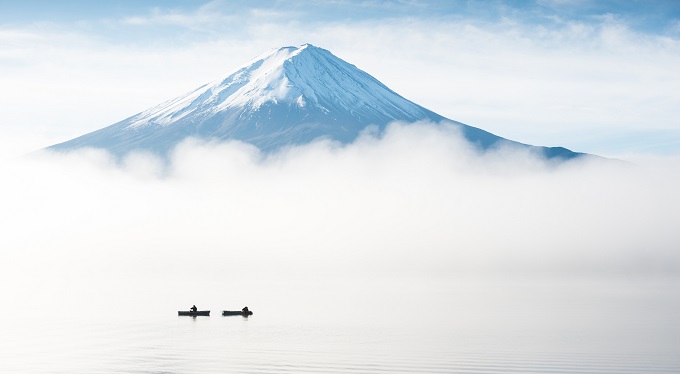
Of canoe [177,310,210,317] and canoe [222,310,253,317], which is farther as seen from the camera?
canoe [222,310,253,317]

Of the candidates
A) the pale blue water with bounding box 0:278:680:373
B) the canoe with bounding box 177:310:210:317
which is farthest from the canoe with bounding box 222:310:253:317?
the canoe with bounding box 177:310:210:317

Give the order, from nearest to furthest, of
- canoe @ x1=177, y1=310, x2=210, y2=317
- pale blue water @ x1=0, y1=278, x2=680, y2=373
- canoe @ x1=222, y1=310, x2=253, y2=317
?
pale blue water @ x1=0, y1=278, x2=680, y2=373
canoe @ x1=177, y1=310, x2=210, y2=317
canoe @ x1=222, y1=310, x2=253, y2=317

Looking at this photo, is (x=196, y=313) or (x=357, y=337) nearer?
(x=357, y=337)

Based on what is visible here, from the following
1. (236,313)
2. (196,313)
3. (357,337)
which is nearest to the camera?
(357,337)

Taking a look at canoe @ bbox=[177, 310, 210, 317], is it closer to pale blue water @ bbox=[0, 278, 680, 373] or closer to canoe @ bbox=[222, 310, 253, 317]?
pale blue water @ bbox=[0, 278, 680, 373]

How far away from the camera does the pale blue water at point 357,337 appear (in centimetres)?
6812

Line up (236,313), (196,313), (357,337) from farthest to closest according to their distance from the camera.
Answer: (236,313) → (196,313) → (357,337)

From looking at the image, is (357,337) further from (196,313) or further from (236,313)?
(196,313)

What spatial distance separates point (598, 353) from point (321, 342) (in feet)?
71.5

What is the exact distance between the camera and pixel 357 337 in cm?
8562

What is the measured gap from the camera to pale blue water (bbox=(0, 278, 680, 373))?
224 feet

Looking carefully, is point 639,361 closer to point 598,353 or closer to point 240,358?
point 598,353

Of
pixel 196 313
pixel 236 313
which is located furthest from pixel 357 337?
pixel 196 313

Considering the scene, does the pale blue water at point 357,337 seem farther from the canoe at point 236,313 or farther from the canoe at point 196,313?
the canoe at point 196,313
